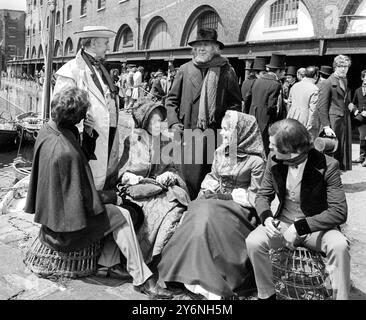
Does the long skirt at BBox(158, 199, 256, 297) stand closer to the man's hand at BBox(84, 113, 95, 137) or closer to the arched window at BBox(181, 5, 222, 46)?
the man's hand at BBox(84, 113, 95, 137)

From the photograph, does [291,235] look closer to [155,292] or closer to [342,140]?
[155,292]

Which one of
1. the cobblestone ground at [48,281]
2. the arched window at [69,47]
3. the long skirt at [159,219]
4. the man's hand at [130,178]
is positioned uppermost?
the arched window at [69,47]

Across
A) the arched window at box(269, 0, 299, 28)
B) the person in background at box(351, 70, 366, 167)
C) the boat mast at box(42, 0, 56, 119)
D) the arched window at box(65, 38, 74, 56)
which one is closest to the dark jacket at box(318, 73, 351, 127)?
the person in background at box(351, 70, 366, 167)

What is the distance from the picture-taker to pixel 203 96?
4109 mm

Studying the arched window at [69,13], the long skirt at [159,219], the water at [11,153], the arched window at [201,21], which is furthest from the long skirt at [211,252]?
the arched window at [69,13]

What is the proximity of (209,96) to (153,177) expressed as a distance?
0.98 m

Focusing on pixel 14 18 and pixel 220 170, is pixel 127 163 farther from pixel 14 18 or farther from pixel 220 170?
pixel 14 18

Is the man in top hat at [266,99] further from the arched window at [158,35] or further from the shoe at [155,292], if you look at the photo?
the arched window at [158,35]

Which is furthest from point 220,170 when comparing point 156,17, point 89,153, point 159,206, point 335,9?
point 156,17

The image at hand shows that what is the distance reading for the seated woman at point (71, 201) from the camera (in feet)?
9.95

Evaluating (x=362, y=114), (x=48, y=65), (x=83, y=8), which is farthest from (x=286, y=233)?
(x=83, y=8)

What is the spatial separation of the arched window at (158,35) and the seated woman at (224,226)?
54.5ft

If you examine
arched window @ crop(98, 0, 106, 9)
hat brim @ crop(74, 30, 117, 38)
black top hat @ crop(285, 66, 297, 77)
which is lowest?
hat brim @ crop(74, 30, 117, 38)

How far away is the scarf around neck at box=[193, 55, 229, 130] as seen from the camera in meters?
4.11
